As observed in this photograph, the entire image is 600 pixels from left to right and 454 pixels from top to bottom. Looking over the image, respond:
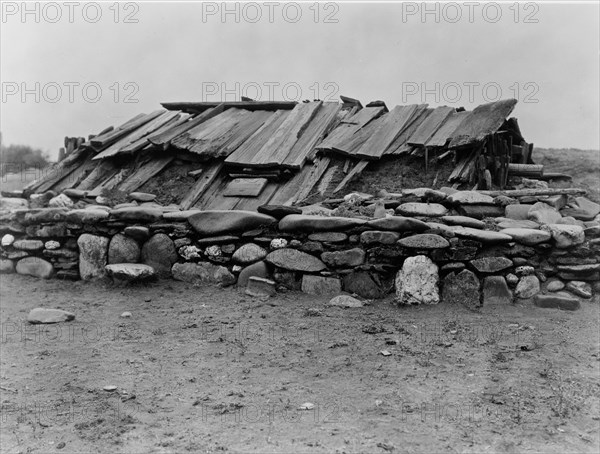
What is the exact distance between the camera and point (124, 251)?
693 cm

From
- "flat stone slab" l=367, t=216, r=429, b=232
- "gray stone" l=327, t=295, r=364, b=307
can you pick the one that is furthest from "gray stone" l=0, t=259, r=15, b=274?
"flat stone slab" l=367, t=216, r=429, b=232

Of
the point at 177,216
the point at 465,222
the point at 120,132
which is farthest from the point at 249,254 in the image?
the point at 120,132

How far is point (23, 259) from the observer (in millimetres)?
7375

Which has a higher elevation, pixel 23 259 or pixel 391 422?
pixel 23 259

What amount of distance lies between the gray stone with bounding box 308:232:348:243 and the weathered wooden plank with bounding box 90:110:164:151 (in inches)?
270

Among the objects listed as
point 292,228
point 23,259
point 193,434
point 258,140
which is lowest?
point 193,434

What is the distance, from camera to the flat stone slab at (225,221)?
653 centimetres

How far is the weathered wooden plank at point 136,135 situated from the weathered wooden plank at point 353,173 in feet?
14.5

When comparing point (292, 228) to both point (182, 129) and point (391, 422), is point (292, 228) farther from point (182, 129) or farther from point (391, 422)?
point (182, 129)

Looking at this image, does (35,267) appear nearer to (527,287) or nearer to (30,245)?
(30,245)

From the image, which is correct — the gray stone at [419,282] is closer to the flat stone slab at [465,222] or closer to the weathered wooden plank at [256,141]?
the flat stone slab at [465,222]

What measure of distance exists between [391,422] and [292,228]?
3.23 m

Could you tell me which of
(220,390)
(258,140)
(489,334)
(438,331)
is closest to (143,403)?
(220,390)

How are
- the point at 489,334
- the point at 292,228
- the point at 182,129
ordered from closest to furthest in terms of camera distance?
the point at 489,334 → the point at 292,228 → the point at 182,129
